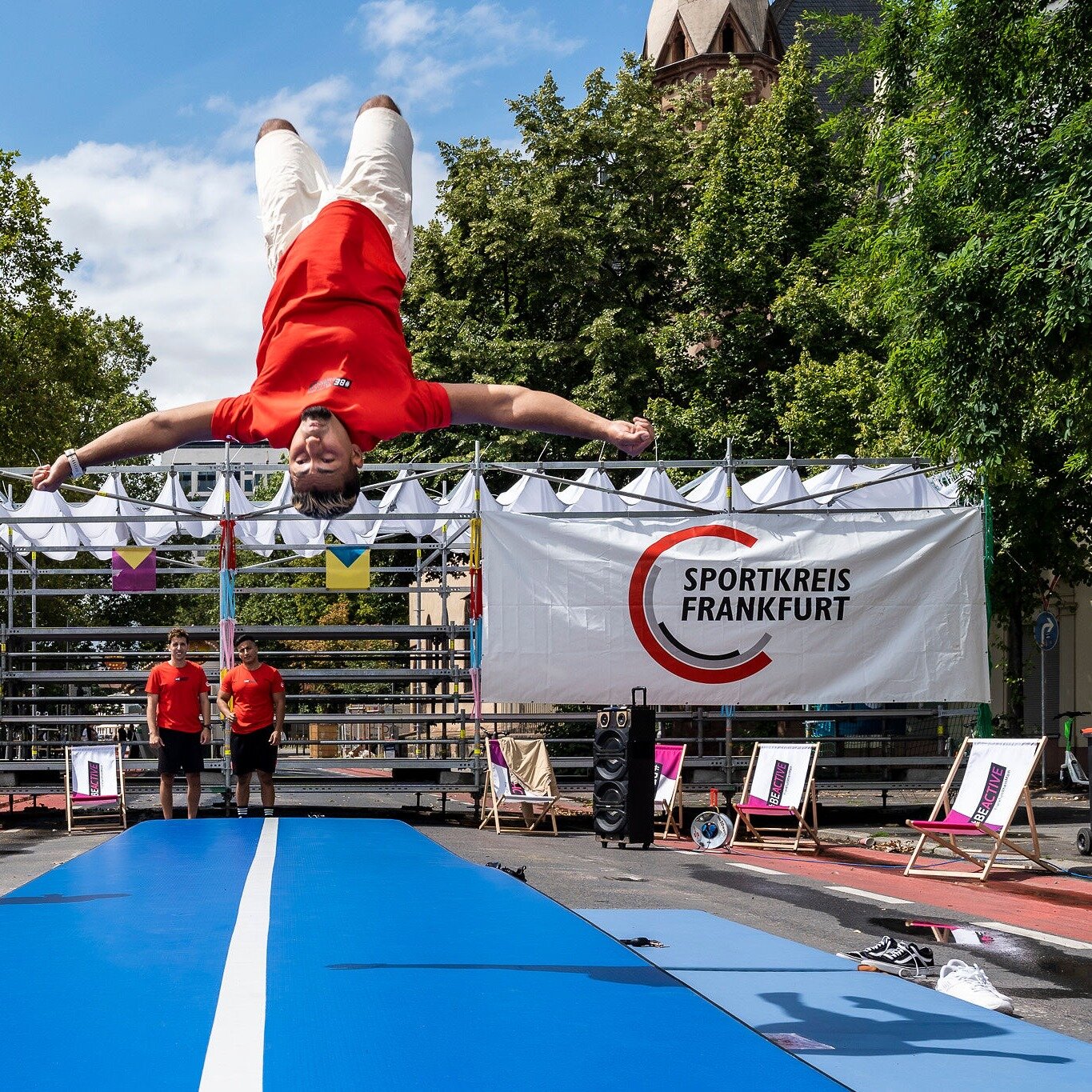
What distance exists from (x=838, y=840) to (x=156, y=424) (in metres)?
10.4

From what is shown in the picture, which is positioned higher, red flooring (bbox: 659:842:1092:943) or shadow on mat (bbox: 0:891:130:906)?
shadow on mat (bbox: 0:891:130:906)

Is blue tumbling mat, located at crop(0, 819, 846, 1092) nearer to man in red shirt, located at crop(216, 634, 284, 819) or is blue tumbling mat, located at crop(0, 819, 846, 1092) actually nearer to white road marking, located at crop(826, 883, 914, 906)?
white road marking, located at crop(826, 883, 914, 906)

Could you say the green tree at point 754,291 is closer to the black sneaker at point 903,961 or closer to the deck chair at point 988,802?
the deck chair at point 988,802

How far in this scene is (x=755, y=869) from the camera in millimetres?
11320

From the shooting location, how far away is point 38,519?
14.0 m

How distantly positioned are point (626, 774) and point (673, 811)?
3.82m

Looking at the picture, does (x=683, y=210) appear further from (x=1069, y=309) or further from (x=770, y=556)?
(x=1069, y=309)

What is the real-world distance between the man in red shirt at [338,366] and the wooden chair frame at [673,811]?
889cm

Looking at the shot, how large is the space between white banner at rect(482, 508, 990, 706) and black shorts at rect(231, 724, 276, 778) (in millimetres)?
2412

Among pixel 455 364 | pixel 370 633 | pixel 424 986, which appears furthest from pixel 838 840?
pixel 455 364

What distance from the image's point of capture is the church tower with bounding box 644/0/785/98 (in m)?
39.8

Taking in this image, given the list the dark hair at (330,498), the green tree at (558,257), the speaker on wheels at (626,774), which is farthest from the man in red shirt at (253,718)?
the green tree at (558,257)

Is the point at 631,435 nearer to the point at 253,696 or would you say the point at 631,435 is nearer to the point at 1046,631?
the point at 253,696

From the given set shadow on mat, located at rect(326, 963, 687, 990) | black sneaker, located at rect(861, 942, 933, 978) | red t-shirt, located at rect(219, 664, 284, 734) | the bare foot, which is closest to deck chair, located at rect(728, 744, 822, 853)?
red t-shirt, located at rect(219, 664, 284, 734)
